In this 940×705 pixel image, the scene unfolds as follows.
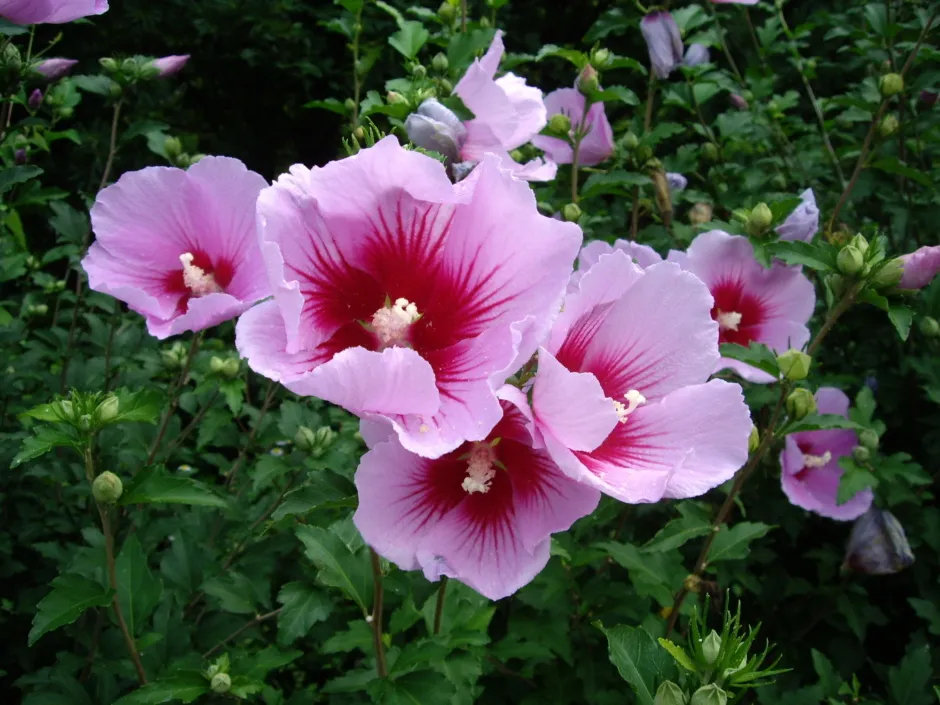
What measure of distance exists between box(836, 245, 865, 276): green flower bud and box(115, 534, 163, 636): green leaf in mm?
1371

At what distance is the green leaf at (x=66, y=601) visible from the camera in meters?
1.18

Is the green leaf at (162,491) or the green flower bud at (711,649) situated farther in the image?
the green leaf at (162,491)

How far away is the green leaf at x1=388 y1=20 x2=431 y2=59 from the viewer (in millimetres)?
2045

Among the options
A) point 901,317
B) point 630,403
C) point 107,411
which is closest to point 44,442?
point 107,411

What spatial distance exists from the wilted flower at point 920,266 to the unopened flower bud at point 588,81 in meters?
0.86

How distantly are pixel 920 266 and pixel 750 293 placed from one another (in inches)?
23.6

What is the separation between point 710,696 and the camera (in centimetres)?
92

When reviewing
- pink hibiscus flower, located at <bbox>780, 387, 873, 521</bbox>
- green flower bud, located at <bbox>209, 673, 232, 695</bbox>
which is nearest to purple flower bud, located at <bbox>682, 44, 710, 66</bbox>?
pink hibiscus flower, located at <bbox>780, 387, 873, 521</bbox>

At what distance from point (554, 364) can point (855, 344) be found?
234cm

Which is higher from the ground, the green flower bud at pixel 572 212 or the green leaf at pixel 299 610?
the green flower bud at pixel 572 212

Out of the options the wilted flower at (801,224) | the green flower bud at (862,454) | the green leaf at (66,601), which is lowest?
the green flower bud at (862,454)

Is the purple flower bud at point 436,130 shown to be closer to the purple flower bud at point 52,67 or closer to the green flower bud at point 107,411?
the green flower bud at point 107,411

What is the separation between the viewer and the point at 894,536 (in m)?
2.08

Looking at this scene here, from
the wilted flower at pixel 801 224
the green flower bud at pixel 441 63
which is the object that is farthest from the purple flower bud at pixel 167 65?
the wilted flower at pixel 801 224
